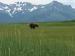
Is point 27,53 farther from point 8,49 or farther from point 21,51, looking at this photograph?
point 8,49

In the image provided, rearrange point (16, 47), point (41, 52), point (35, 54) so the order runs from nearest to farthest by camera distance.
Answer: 1. point (35, 54)
2. point (41, 52)
3. point (16, 47)

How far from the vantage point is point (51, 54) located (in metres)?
10.6

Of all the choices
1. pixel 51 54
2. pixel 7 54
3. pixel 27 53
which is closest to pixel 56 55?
pixel 51 54

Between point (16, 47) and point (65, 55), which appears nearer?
point (65, 55)

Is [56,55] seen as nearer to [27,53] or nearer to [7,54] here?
[27,53]

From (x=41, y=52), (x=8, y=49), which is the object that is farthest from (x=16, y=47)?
(x=41, y=52)

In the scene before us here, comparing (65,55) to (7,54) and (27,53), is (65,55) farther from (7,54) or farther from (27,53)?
(7,54)

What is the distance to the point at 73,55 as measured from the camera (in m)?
10.8

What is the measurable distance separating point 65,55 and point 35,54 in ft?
3.34

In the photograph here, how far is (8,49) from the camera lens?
11.6 m

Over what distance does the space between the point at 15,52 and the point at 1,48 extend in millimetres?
949

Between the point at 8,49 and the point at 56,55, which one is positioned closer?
the point at 56,55

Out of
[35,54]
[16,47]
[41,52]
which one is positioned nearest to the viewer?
[35,54]

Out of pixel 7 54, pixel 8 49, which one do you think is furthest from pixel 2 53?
pixel 8 49
